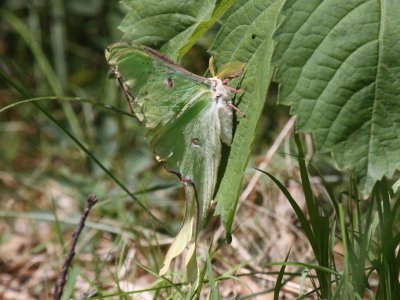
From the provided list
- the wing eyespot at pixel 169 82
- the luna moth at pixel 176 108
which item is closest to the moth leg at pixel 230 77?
the luna moth at pixel 176 108

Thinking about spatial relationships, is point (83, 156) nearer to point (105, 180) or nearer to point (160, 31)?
point (105, 180)

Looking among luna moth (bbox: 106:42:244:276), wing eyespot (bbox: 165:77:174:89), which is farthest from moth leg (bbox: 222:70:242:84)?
wing eyespot (bbox: 165:77:174:89)

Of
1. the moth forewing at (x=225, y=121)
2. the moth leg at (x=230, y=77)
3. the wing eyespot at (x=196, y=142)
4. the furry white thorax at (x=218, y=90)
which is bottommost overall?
the wing eyespot at (x=196, y=142)

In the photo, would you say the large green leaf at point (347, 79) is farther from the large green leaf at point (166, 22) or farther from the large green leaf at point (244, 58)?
the large green leaf at point (166, 22)

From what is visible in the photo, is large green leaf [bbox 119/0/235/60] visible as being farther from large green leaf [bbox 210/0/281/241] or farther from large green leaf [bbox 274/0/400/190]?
large green leaf [bbox 274/0/400/190]

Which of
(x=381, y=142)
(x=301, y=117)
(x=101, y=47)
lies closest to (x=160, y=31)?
(x=301, y=117)

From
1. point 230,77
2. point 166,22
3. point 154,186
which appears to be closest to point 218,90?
point 230,77

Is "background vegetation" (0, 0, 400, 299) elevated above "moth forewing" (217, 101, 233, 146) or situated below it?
below

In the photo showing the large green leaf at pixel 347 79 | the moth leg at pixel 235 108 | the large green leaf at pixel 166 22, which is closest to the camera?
the large green leaf at pixel 347 79

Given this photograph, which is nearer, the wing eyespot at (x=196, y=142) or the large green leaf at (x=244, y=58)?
the large green leaf at (x=244, y=58)
